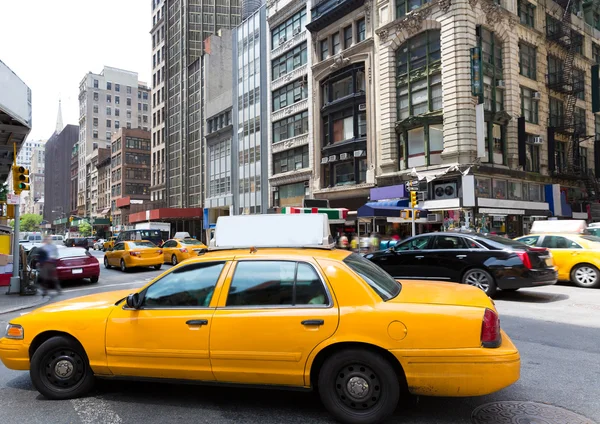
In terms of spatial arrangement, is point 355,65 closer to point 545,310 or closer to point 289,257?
point 545,310

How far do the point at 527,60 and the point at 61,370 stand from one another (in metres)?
35.1

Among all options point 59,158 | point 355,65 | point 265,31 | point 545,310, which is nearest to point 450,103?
point 355,65

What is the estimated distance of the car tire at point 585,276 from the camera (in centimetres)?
1108

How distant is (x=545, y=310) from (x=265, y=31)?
40.6 m

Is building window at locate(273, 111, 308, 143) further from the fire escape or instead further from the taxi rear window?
the taxi rear window

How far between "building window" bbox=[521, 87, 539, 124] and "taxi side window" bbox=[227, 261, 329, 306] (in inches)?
1231

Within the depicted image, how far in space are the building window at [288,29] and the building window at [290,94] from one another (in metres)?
4.55

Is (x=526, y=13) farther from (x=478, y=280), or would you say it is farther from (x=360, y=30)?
(x=478, y=280)

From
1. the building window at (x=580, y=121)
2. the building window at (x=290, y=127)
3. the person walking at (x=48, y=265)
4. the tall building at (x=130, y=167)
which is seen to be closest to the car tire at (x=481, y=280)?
the person walking at (x=48, y=265)

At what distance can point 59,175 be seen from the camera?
134 metres

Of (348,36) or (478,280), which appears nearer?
(478,280)

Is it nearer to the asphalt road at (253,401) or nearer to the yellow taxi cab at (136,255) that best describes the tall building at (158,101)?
the yellow taxi cab at (136,255)

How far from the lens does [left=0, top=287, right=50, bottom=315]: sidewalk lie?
386 inches

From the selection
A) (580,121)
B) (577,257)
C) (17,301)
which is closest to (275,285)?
(17,301)
